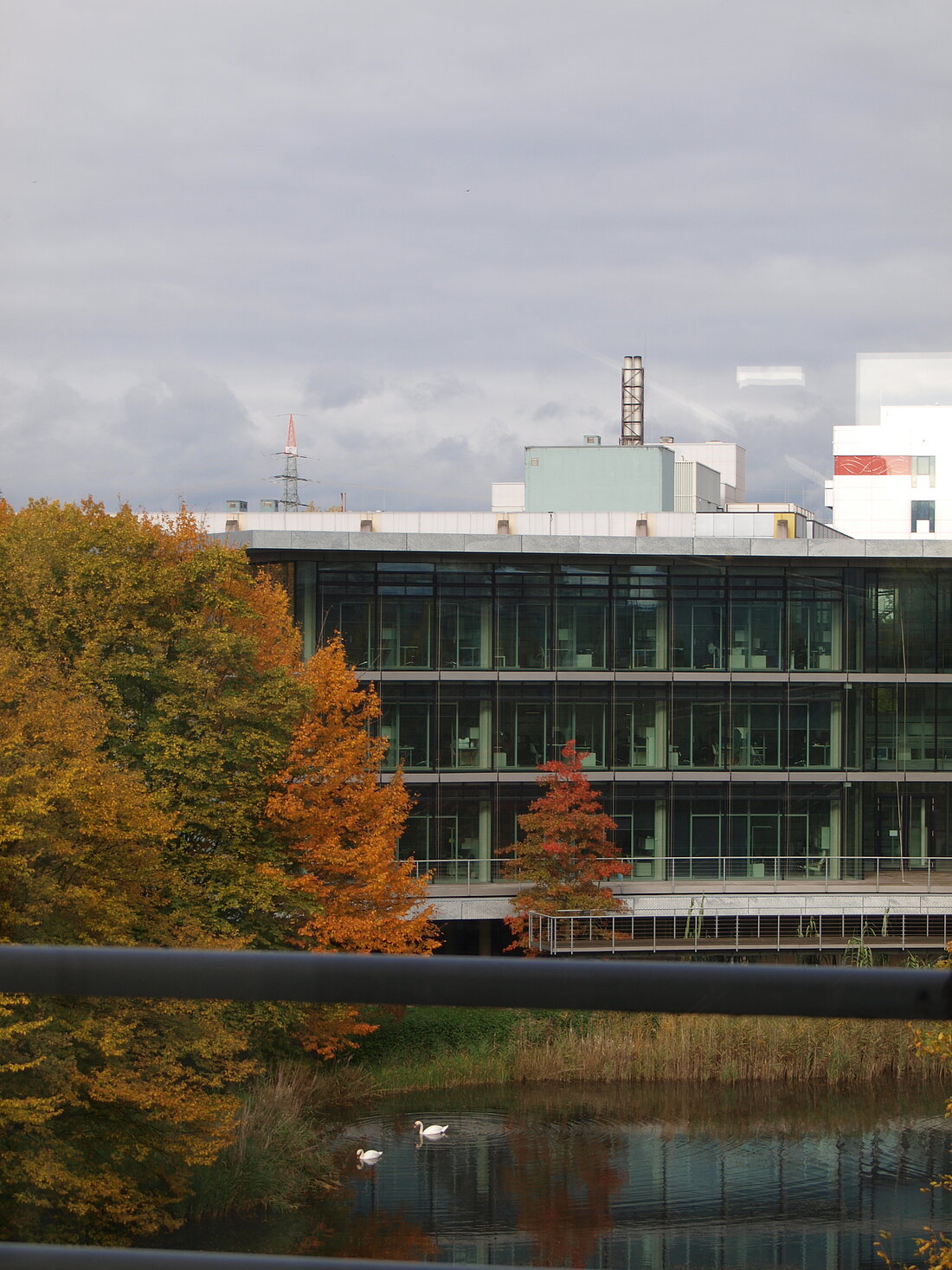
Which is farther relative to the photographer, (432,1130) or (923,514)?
(923,514)

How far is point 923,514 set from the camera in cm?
2309

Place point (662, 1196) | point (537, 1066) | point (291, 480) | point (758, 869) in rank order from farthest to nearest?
point (291, 480) → point (758, 869) → point (537, 1066) → point (662, 1196)

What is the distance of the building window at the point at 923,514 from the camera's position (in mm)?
23094

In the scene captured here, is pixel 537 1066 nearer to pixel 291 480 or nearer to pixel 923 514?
pixel 291 480

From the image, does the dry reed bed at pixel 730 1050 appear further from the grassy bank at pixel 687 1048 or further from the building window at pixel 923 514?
the building window at pixel 923 514

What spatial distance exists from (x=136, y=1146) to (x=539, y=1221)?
13.9 ft

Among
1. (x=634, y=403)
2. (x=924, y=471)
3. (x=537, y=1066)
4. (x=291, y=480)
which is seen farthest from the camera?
(x=634, y=403)

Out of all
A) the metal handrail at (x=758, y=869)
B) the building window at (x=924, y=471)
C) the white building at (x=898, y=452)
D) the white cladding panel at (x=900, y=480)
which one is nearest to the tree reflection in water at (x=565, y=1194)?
the white building at (x=898, y=452)

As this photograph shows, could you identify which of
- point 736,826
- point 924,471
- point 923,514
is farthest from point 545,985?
point 924,471

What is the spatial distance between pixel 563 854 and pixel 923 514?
8722mm

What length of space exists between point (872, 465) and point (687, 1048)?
25.4 meters

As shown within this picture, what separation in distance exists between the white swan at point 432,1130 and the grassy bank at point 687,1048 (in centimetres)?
34

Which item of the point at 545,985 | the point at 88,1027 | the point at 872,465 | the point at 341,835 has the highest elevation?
the point at 872,465

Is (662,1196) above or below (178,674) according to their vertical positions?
below
